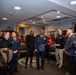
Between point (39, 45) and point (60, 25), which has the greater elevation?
point (60, 25)

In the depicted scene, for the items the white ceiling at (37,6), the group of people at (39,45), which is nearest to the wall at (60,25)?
the white ceiling at (37,6)

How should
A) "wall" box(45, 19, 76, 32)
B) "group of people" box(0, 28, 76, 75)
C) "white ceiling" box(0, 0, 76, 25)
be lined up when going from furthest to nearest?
"wall" box(45, 19, 76, 32) → "white ceiling" box(0, 0, 76, 25) → "group of people" box(0, 28, 76, 75)

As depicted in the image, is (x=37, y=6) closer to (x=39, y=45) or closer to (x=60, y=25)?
(x=39, y=45)

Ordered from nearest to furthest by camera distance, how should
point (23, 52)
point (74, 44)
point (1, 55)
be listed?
1. point (1, 55)
2. point (74, 44)
3. point (23, 52)

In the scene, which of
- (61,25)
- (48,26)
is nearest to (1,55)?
(61,25)

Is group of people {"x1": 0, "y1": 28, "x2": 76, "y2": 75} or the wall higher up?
the wall

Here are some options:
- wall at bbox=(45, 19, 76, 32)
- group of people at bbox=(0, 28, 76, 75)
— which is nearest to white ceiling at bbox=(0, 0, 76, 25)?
group of people at bbox=(0, 28, 76, 75)

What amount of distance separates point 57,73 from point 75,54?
39.9 inches

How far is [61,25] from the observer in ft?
27.1

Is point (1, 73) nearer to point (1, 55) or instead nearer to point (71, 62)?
point (1, 55)

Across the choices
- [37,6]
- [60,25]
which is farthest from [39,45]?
[60,25]

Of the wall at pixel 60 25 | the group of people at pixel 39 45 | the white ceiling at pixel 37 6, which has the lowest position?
the group of people at pixel 39 45

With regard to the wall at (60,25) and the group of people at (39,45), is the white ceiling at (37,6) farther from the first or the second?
the wall at (60,25)

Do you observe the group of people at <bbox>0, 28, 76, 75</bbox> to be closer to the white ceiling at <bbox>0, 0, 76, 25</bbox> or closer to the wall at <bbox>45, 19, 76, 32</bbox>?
the white ceiling at <bbox>0, 0, 76, 25</bbox>
